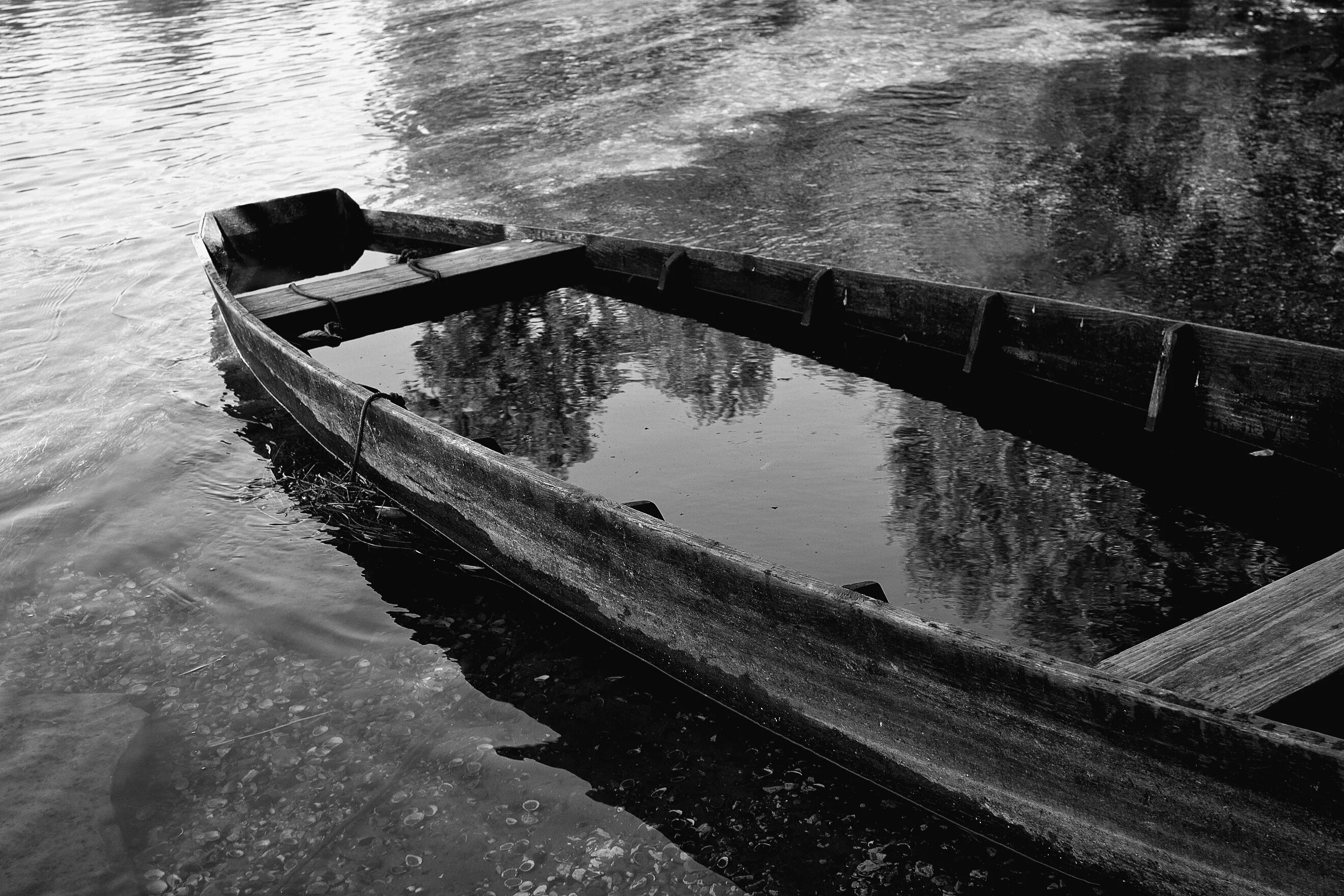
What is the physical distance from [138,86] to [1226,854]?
24136 mm

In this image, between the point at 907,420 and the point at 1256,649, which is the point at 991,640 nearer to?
the point at 1256,649

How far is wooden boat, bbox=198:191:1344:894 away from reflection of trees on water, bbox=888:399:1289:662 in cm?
63

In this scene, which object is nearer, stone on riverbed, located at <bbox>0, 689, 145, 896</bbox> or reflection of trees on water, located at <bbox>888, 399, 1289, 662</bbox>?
stone on riverbed, located at <bbox>0, 689, 145, 896</bbox>

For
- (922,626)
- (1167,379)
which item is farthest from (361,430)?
(1167,379)

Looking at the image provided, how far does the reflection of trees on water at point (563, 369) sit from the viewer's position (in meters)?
6.97

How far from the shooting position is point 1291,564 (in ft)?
16.4

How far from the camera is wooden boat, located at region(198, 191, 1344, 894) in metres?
2.82

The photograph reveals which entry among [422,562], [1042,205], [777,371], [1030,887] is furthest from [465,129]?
[1030,887]

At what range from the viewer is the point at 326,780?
13.8 ft

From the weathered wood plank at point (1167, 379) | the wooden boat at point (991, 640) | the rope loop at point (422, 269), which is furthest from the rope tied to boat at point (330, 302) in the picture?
the weathered wood plank at point (1167, 379)

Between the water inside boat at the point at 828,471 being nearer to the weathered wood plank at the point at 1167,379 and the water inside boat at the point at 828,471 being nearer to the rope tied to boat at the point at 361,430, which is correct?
the weathered wood plank at the point at 1167,379

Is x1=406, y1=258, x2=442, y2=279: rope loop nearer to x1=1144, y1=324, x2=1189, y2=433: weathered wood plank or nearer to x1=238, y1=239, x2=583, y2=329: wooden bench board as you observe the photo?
x1=238, y1=239, x2=583, y2=329: wooden bench board

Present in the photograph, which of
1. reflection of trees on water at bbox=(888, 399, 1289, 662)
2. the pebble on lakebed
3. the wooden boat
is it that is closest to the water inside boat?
reflection of trees on water at bbox=(888, 399, 1289, 662)

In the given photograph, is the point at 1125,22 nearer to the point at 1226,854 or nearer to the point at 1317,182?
the point at 1317,182
